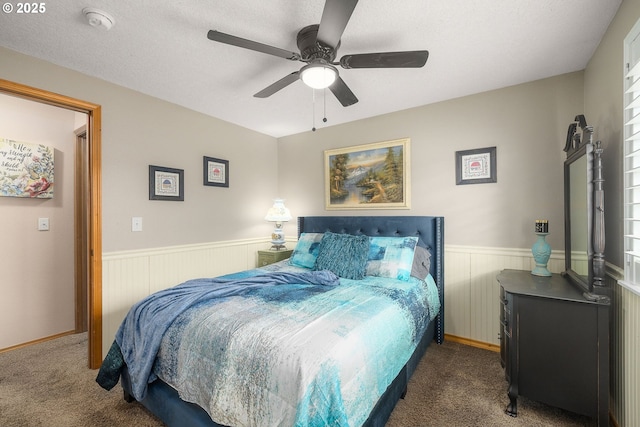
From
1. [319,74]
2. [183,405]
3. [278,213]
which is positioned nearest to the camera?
[183,405]

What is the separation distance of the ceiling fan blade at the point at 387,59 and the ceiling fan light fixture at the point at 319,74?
0.09 metres

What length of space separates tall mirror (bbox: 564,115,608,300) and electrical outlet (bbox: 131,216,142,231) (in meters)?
3.40

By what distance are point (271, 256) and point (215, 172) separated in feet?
4.02

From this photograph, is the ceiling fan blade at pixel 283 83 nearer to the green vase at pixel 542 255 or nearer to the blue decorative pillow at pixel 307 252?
the blue decorative pillow at pixel 307 252

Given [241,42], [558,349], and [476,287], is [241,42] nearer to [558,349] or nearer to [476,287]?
[558,349]

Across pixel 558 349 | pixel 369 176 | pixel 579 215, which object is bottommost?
pixel 558 349

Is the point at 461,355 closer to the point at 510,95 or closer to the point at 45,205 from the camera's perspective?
the point at 510,95

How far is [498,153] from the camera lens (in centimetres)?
266

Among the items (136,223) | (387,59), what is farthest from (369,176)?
(136,223)

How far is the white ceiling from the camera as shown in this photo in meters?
1.64

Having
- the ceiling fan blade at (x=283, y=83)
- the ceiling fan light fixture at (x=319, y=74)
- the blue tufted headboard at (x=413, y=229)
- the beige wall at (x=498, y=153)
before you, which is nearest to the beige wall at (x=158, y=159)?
the blue tufted headboard at (x=413, y=229)

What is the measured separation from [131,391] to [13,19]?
7.77 ft

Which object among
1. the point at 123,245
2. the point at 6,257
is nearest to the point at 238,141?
the point at 123,245

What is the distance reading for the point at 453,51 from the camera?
6.73ft
